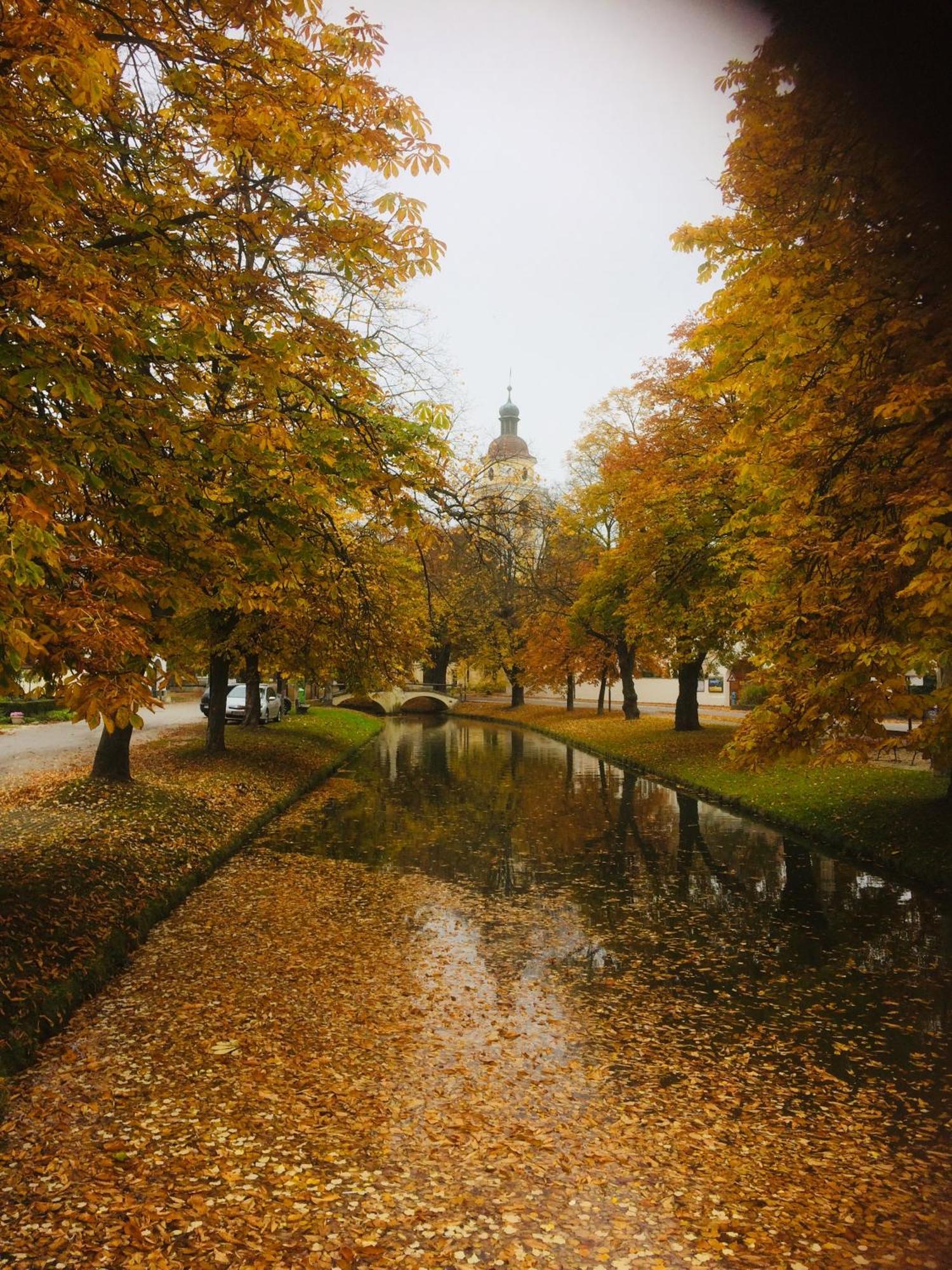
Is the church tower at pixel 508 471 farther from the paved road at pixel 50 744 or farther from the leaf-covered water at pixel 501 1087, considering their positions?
the paved road at pixel 50 744

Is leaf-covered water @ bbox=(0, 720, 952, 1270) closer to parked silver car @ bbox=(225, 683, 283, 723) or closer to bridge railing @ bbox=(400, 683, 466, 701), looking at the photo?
parked silver car @ bbox=(225, 683, 283, 723)

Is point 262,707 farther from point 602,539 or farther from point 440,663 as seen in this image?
point 440,663

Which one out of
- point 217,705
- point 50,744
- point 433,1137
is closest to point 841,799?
point 433,1137

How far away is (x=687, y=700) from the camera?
24.7 metres

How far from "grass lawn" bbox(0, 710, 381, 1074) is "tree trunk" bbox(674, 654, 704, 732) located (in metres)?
12.5

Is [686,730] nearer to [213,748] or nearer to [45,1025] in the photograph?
[213,748]

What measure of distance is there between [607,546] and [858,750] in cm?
2559

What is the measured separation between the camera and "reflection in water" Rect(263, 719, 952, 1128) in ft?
17.7

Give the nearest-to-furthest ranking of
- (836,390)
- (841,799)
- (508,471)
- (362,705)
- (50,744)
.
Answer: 1. (836,390)
2. (508,471)
3. (841,799)
4. (50,744)
5. (362,705)

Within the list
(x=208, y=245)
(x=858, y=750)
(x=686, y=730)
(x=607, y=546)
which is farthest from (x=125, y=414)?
(x=607, y=546)

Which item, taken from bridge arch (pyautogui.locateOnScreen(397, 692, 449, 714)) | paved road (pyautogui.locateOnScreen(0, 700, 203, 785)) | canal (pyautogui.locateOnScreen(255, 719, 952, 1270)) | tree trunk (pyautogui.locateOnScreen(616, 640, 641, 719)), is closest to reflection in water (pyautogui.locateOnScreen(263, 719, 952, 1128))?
canal (pyautogui.locateOnScreen(255, 719, 952, 1270))

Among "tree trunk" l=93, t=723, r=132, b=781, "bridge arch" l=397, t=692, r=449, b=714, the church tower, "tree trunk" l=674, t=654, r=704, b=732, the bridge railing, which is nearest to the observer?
the church tower

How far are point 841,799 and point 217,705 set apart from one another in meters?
12.9

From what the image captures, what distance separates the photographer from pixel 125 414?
519cm
